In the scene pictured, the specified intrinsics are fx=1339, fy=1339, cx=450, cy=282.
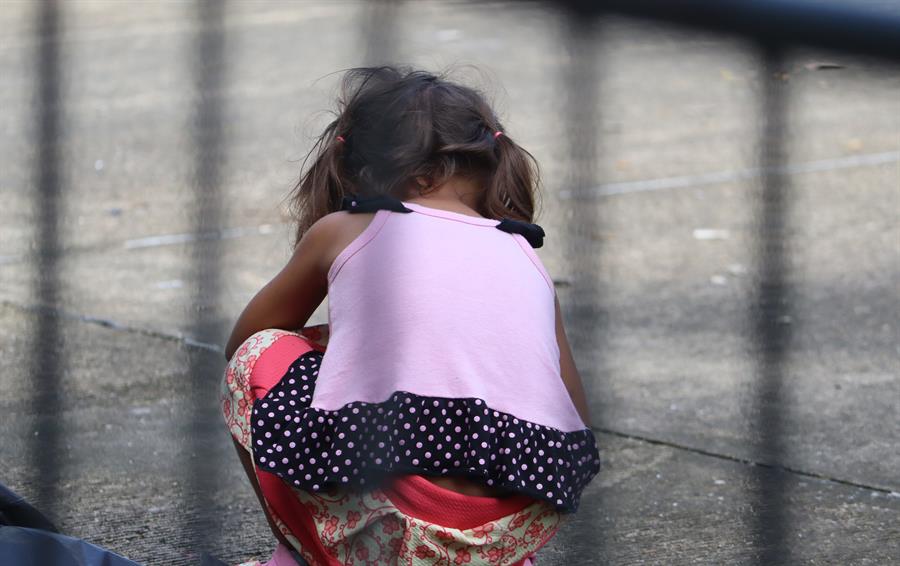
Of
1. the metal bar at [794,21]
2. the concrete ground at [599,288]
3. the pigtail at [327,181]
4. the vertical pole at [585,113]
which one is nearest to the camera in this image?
the metal bar at [794,21]

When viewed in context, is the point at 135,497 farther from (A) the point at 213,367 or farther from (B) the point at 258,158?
(B) the point at 258,158

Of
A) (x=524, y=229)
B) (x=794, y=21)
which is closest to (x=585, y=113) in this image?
(x=794, y=21)

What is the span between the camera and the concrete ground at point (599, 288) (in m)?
2.80

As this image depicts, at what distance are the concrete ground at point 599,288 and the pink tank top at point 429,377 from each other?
0.85ft

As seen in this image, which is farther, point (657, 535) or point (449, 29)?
point (449, 29)

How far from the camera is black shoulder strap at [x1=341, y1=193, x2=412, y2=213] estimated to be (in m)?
2.24

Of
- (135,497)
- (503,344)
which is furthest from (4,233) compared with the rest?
(503,344)

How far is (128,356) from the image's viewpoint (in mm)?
4137

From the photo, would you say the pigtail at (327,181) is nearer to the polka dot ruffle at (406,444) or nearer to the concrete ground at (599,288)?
the concrete ground at (599,288)

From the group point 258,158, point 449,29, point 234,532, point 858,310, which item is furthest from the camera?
point 449,29

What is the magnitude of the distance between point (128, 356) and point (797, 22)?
11.5 feet

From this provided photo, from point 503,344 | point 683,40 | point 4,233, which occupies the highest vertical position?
point 683,40

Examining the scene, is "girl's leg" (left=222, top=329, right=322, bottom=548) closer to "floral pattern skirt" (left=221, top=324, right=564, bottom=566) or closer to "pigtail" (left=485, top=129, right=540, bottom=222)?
"floral pattern skirt" (left=221, top=324, right=564, bottom=566)

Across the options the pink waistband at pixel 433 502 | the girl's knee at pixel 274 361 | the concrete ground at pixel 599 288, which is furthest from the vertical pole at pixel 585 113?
the girl's knee at pixel 274 361
